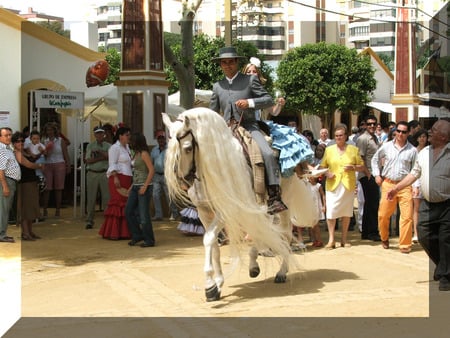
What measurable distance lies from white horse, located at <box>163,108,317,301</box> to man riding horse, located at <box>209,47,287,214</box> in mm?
301

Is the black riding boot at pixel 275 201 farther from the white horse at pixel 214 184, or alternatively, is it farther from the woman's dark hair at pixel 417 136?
the woman's dark hair at pixel 417 136

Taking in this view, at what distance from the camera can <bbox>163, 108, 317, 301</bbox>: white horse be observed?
22.2ft

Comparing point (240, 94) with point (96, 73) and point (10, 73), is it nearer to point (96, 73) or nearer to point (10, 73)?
point (96, 73)

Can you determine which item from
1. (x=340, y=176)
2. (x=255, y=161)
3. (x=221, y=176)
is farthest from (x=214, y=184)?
(x=340, y=176)

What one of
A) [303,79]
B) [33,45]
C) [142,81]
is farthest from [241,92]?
[303,79]

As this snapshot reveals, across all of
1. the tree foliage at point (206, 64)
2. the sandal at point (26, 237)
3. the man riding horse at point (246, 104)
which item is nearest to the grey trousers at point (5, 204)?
the sandal at point (26, 237)

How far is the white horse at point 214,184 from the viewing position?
6.77m

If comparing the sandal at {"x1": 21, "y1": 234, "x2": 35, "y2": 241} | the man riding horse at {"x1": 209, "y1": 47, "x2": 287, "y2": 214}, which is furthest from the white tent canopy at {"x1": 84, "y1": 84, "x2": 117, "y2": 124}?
the man riding horse at {"x1": 209, "y1": 47, "x2": 287, "y2": 214}

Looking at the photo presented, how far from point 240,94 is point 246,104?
30 centimetres

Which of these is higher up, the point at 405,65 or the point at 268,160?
the point at 405,65

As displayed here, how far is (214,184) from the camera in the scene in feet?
22.4

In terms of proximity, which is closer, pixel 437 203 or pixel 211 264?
pixel 211 264

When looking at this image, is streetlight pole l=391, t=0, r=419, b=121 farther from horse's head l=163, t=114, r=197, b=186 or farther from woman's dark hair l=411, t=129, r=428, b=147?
horse's head l=163, t=114, r=197, b=186
